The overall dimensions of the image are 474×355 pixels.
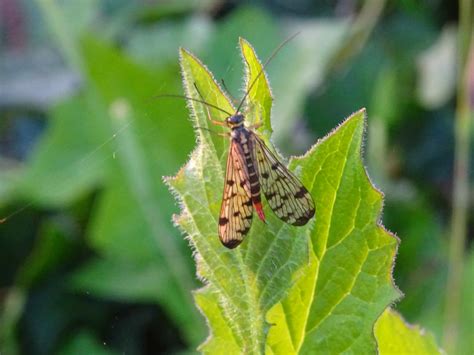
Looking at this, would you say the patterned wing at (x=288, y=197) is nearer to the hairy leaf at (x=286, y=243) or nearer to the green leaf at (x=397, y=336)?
the hairy leaf at (x=286, y=243)

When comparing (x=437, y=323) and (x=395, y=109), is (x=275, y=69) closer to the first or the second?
(x=395, y=109)

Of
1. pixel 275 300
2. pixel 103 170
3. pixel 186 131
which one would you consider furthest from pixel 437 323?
pixel 275 300

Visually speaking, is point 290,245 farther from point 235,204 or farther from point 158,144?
point 158,144

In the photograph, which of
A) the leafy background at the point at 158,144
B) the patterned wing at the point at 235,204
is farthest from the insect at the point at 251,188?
the leafy background at the point at 158,144

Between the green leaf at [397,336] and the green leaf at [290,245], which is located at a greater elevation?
the green leaf at [290,245]

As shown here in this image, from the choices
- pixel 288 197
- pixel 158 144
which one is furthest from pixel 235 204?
pixel 158 144

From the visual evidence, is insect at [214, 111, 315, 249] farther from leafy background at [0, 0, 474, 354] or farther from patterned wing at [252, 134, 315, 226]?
leafy background at [0, 0, 474, 354]
